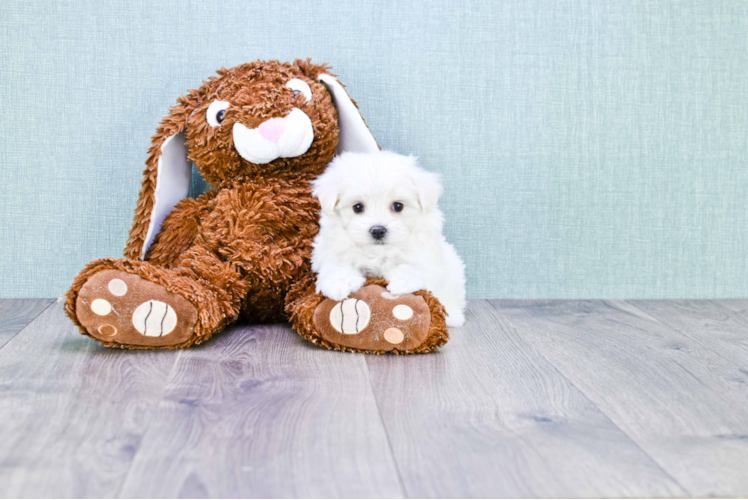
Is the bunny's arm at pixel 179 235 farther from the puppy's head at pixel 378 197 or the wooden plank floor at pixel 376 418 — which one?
the puppy's head at pixel 378 197

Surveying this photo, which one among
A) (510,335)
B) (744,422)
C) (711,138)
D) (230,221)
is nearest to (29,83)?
(230,221)

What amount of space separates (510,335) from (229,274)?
2.04 ft

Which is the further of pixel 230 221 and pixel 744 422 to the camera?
pixel 230 221

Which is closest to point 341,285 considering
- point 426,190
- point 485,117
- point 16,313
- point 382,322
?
point 382,322

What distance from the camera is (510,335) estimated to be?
1.37m

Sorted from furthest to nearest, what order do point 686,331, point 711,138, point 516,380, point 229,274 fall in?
point 711,138
point 686,331
point 229,274
point 516,380

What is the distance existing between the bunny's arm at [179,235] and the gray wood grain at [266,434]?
1.17 feet

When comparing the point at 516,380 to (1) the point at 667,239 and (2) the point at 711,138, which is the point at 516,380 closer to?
(1) the point at 667,239

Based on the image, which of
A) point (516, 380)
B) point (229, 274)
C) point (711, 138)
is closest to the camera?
point (516, 380)

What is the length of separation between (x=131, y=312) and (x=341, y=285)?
Answer: 39 centimetres

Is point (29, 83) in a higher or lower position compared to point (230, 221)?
higher

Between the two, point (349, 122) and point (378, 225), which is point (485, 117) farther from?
point (378, 225)

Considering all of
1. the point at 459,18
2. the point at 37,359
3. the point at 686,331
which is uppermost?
the point at 459,18

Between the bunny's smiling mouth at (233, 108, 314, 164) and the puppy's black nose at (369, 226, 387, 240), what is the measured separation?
300mm
